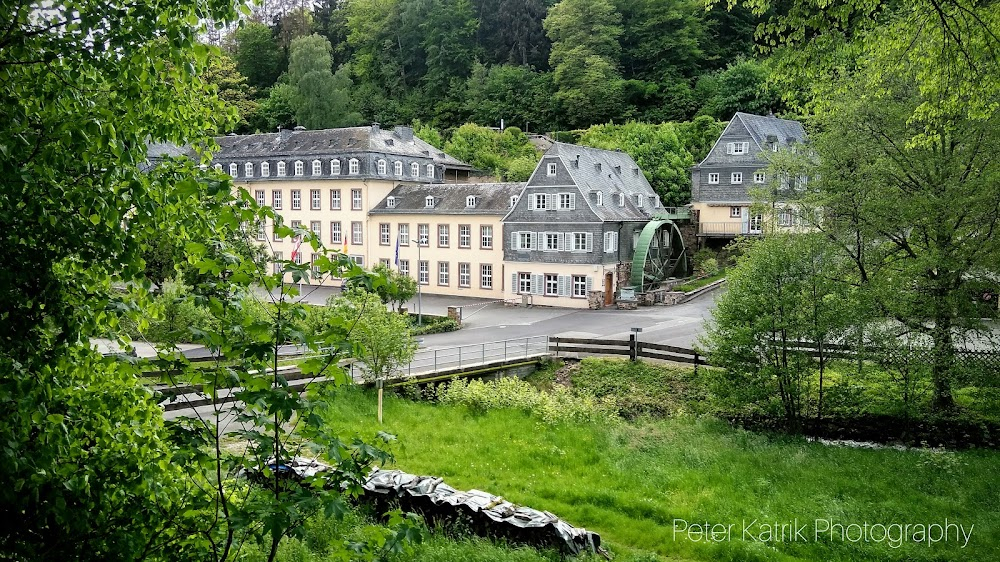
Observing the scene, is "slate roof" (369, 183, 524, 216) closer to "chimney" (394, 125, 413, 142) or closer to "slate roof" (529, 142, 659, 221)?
"slate roof" (529, 142, 659, 221)

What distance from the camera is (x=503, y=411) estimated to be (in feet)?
62.0

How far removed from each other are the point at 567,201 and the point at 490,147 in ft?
70.6

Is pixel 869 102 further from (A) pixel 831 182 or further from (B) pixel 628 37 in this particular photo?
(B) pixel 628 37

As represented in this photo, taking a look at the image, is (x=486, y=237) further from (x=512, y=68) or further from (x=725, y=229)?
(x=512, y=68)

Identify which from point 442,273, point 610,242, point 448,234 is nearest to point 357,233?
point 442,273

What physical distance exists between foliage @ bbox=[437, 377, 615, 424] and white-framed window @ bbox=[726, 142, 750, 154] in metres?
28.2

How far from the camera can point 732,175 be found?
44.8 m

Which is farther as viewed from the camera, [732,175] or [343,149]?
[343,149]

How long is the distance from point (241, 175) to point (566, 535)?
45.3 metres

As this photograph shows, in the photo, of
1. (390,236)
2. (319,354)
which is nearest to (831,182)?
(319,354)

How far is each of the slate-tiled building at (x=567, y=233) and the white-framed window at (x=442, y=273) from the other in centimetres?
489

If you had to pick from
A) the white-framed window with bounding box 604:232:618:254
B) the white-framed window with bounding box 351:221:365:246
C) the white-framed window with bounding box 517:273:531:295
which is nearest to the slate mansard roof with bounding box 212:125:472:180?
the white-framed window with bounding box 351:221:365:246

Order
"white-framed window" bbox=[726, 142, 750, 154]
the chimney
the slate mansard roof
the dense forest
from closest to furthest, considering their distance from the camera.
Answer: "white-framed window" bbox=[726, 142, 750, 154] → the slate mansard roof → the chimney → the dense forest

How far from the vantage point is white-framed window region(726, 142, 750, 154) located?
44250 millimetres
